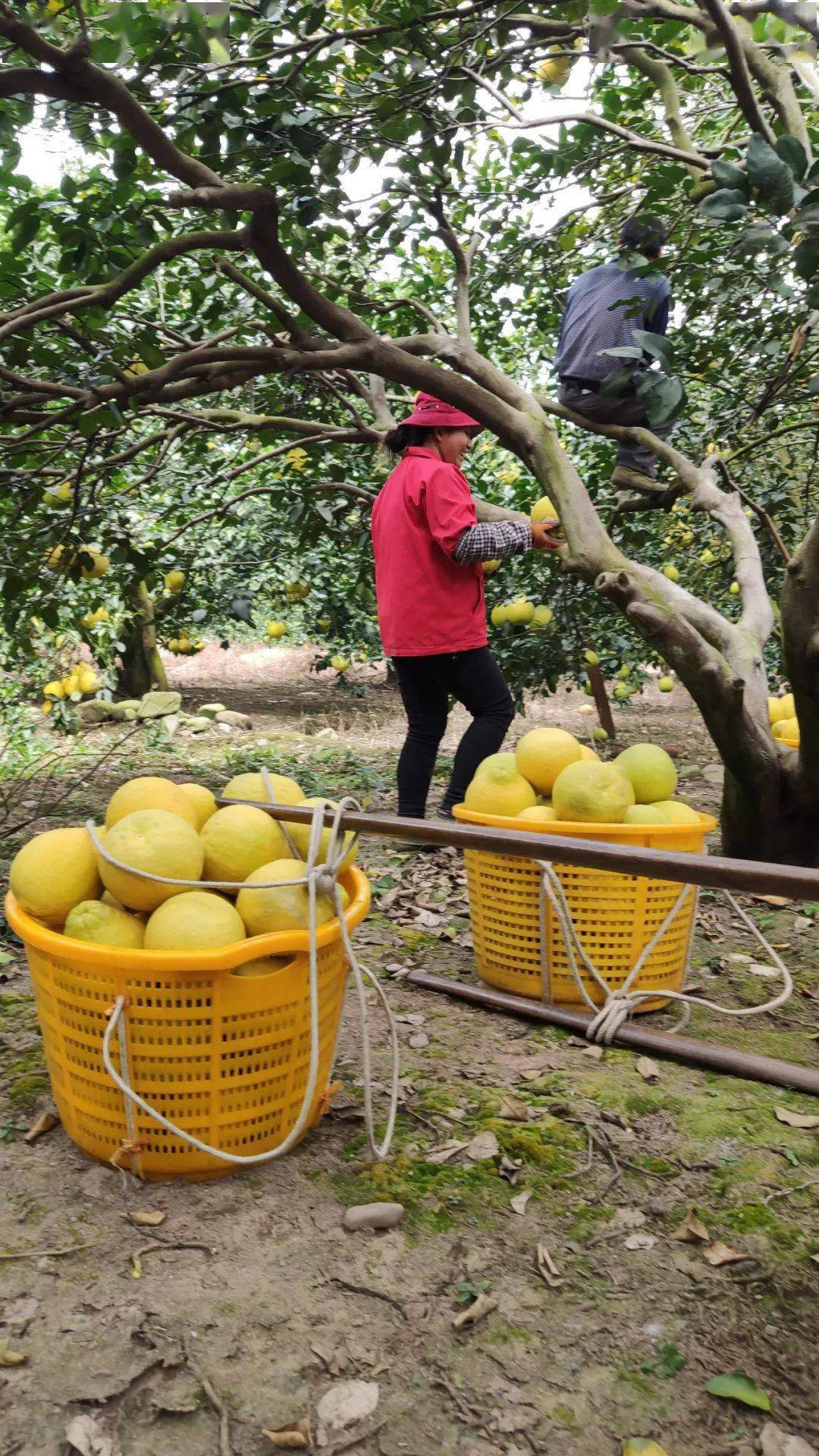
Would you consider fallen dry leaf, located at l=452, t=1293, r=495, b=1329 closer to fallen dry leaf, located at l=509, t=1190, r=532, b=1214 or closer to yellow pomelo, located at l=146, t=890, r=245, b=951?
fallen dry leaf, located at l=509, t=1190, r=532, b=1214

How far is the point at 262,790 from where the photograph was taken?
2.25 meters

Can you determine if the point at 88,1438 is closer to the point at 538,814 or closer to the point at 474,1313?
the point at 474,1313

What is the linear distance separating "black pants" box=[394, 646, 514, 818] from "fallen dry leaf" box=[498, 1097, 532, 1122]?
1814 mm

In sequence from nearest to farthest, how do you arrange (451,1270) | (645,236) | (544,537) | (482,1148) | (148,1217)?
(451,1270), (148,1217), (482,1148), (645,236), (544,537)

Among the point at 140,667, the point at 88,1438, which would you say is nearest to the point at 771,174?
the point at 88,1438

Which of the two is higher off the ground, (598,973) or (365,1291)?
(598,973)

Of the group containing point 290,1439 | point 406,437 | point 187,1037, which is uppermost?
point 406,437

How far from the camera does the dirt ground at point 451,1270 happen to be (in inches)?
53.2

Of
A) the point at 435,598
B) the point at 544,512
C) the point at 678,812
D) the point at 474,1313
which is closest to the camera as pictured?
the point at 474,1313

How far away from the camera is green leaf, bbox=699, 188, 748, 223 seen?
5.99 feet

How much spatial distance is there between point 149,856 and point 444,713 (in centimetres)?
239

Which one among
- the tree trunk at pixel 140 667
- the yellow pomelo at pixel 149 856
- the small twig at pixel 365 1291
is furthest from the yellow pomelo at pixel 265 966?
the tree trunk at pixel 140 667

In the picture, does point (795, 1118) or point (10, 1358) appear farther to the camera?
point (795, 1118)

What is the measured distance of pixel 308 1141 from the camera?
2031 millimetres
